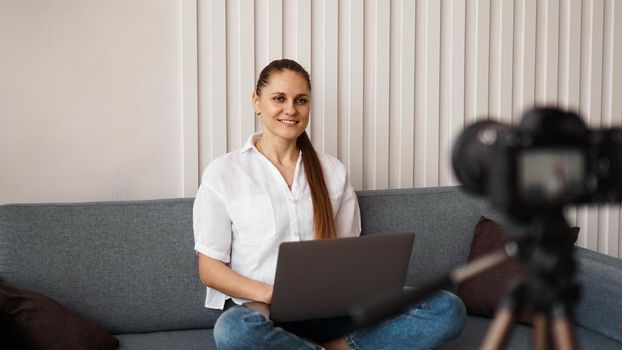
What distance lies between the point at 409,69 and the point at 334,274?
4.28ft

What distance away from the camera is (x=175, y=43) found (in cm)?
277

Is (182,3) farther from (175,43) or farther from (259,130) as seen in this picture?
(259,130)

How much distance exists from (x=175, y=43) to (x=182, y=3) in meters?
0.14

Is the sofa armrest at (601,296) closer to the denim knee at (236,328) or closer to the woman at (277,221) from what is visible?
the woman at (277,221)

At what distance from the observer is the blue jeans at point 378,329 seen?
2.13 meters

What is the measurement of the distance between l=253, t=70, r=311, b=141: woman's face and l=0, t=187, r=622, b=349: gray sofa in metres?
0.39

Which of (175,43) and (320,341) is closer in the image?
(320,341)

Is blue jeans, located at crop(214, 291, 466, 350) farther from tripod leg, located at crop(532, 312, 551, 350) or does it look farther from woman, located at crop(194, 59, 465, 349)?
tripod leg, located at crop(532, 312, 551, 350)

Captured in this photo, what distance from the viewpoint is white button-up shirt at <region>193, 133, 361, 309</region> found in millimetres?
2385

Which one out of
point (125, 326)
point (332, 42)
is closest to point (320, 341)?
point (125, 326)

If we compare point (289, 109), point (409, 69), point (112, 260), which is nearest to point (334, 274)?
point (289, 109)

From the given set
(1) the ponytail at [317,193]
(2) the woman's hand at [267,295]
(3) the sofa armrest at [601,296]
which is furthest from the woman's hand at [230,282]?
(3) the sofa armrest at [601,296]

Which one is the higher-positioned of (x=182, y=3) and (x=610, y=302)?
(x=182, y=3)

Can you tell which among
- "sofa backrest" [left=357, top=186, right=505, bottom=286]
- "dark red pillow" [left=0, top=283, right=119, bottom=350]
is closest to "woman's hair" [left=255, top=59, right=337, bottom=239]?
"sofa backrest" [left=357, top=186, right=505, bottom=286]
